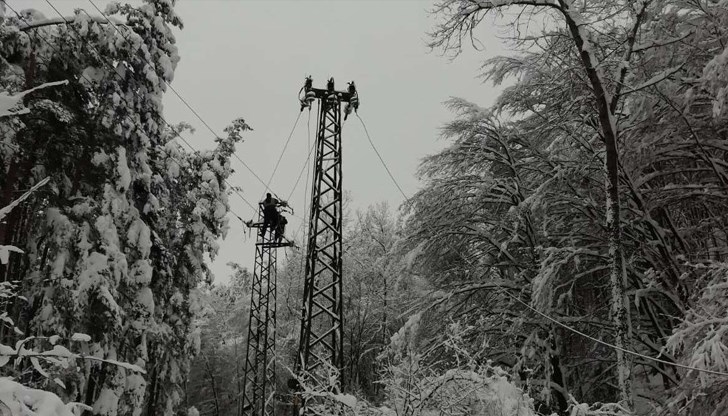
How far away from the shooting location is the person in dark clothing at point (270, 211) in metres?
16.2

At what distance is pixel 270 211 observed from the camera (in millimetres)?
16188

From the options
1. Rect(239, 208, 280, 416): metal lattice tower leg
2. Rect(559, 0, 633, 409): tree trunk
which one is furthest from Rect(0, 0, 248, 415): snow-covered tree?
Rect(559, 0, 633, 409): tree trunk

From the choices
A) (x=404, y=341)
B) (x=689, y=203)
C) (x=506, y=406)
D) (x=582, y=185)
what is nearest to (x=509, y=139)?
(x=582, y=185)

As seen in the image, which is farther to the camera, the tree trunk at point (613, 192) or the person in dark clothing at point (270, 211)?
the person in dark clothing at point (270, 211)

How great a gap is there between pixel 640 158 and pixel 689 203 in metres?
1.66

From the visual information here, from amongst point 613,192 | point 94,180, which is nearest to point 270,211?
point 94,180

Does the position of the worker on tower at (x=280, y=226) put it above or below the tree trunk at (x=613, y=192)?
above

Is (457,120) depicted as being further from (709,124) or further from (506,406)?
(506,406)

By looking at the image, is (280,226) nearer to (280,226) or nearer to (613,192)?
(280,226)

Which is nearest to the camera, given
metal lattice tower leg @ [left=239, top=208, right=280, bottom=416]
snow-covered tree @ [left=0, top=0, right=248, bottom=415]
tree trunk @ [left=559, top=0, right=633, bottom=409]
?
tree trunk @ [left=559, top=0, right=633, bottom=409]

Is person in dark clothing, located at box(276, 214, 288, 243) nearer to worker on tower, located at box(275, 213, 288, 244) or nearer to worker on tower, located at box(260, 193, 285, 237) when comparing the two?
worker on tower, located at box(275, 213, 288, 244)

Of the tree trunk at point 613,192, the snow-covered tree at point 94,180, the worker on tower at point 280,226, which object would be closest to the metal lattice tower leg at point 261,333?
the worker on tower at point 280,226

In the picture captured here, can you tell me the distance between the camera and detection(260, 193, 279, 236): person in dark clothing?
53.1ft

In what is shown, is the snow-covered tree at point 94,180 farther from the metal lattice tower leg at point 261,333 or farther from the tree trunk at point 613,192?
the tree trunk at point 613,192
